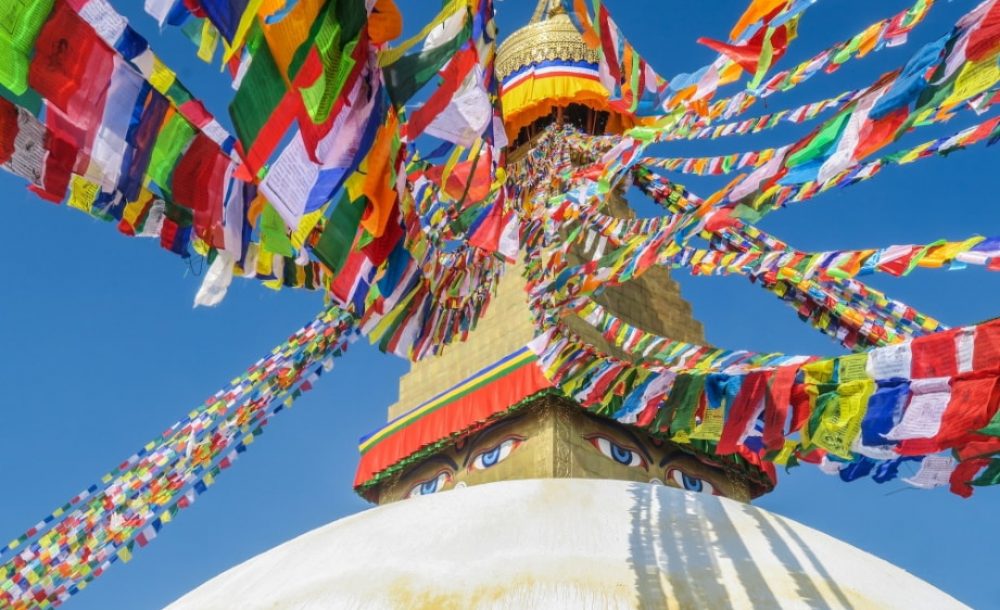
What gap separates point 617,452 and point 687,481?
101cm

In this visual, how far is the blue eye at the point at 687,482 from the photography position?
917 cm

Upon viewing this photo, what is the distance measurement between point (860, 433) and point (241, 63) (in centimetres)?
353

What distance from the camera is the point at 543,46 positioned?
12.3 m

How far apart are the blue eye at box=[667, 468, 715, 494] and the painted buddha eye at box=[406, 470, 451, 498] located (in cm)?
249

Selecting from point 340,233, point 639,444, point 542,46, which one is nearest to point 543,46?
point 542,46

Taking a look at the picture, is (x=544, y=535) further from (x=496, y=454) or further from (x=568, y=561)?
(x=496, y=454)

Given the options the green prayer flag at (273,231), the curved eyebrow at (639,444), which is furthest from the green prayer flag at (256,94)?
the curved eyebrow at (639,444)

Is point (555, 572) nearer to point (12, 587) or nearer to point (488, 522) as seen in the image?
point (488, 522)

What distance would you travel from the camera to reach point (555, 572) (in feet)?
14.5

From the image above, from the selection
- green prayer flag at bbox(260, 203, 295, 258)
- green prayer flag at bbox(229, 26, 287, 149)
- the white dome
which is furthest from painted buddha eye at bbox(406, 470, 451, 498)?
green prayer flag at bbox(229, 26, 287, 149)

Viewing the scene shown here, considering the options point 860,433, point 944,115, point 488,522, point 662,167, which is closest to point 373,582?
point 488,522

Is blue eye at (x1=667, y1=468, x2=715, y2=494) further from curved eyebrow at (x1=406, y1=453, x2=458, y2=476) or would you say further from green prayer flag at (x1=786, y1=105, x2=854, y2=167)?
green prayer flag at (x1=786, y1=105, x2=854, y2=167)

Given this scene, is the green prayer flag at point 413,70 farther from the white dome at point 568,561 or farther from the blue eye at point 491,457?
the blue eye at point 491,457

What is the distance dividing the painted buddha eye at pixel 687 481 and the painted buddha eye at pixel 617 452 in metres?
0.40
